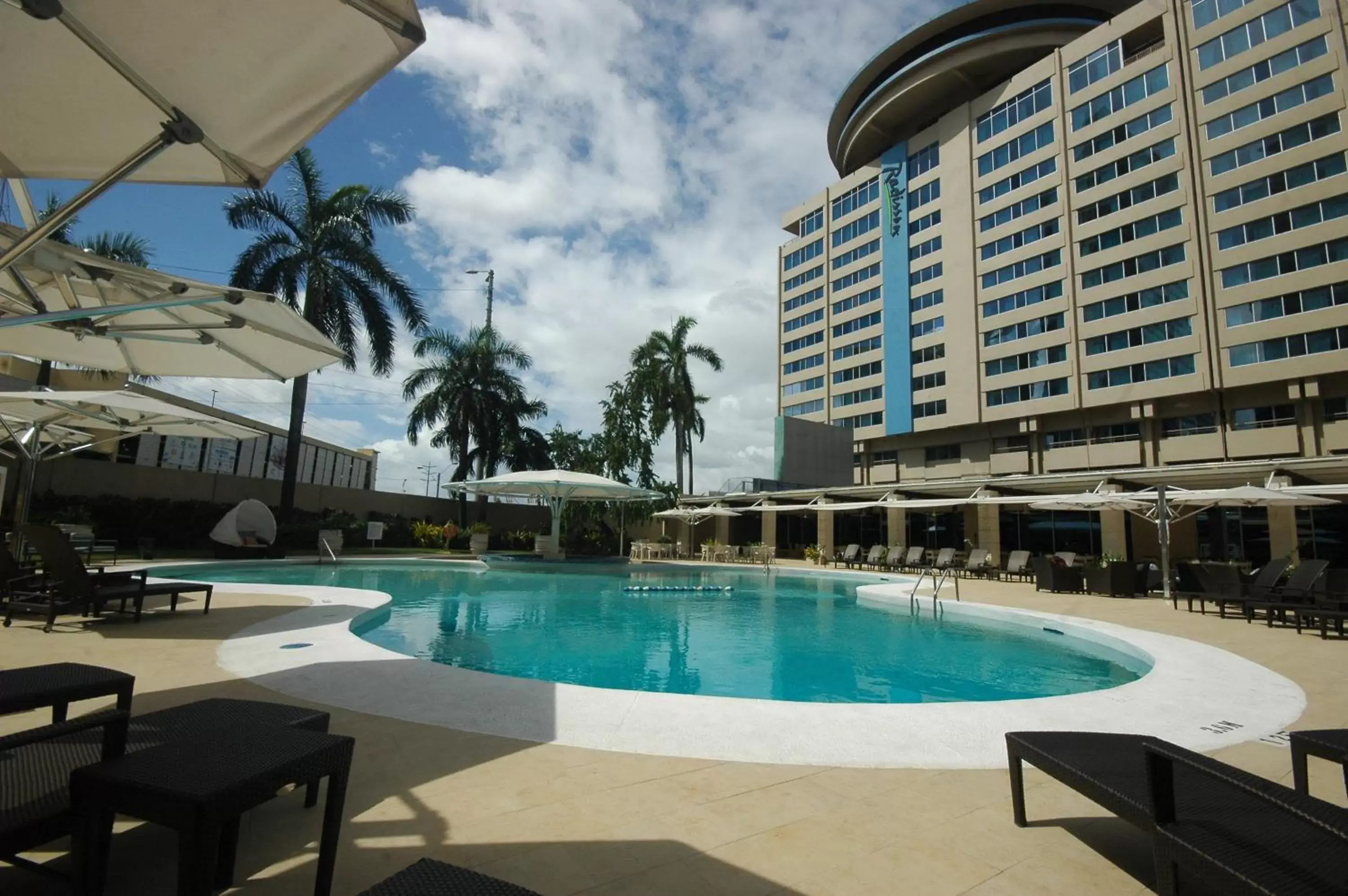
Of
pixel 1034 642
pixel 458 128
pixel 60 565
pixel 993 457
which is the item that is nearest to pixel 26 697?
pixel 60 565

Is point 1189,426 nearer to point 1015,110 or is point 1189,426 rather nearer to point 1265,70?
point 1265,70

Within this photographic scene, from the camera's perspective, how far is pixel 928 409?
136 ft

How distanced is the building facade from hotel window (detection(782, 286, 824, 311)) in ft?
3.02

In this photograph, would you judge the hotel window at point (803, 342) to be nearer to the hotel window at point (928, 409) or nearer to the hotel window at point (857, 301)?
the hotel window at point (857, 301)

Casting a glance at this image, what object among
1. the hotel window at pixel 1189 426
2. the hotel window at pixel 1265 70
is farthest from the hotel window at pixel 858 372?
the hotel window at pixel 1265 70

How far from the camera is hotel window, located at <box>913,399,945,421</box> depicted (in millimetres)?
40625

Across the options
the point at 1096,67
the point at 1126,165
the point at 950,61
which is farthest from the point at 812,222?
the point at 1126,165

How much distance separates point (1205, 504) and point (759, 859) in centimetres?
2062

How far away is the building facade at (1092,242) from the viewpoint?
90.0 ft

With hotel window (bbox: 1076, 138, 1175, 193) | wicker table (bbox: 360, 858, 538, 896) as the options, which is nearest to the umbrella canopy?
wicker table (bbox: 360, 858, 538, 896)

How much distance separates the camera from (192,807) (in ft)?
5.89

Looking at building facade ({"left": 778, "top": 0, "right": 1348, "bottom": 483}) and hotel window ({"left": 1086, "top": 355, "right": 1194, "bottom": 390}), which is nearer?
building facade ({"left": 778, "top": 0, "right": 1348, "bottom": 483})

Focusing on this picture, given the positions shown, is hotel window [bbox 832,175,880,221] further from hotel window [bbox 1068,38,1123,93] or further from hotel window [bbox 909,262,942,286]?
hotel window [bbox 1068,38,1123,93]

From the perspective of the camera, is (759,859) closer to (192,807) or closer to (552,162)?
(192,807)
